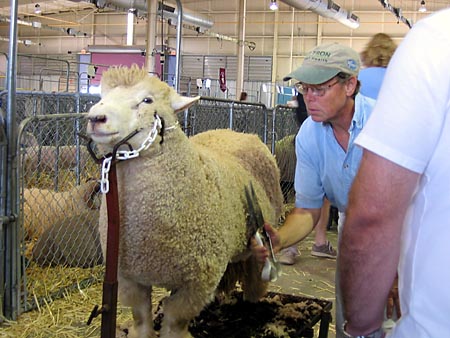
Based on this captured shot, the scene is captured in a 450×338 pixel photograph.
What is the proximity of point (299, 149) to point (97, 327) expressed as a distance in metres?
1.94

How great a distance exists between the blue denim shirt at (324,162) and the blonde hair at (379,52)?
5.63 ft

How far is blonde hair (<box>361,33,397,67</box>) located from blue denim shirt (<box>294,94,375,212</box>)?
1.72 m

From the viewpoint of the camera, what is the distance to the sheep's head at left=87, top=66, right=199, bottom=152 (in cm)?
209

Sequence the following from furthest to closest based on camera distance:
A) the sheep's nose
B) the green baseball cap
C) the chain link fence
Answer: the chain link fence → the green baseball cap → the sheep's nose

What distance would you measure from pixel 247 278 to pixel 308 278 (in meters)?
1.52

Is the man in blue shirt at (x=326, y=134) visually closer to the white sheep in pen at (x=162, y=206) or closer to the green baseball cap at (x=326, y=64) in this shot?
the green baseball cap at (x=326, y=64)

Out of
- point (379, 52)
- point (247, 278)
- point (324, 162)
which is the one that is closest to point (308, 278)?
point (247, 278)

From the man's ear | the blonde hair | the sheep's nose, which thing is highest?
the blonde hair

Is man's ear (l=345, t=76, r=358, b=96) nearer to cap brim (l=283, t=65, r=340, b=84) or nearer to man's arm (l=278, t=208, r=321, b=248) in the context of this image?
cap brim (l=283, t=65, r=340, b=84)

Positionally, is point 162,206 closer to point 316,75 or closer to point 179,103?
point 179,103

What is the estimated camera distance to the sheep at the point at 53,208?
4.79 meters

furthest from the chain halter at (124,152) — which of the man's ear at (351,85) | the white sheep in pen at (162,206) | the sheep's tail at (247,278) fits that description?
the sheep's tail at (247,278)

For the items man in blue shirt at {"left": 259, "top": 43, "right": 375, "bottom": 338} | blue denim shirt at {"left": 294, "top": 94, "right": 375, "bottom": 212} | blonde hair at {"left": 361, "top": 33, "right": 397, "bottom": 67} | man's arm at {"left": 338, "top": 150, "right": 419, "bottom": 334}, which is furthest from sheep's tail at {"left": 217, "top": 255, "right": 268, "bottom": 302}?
man's arm at {"left": 338, "top": 150, "right": 419, "bottom": 334}

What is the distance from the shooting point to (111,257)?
2.11 metres
